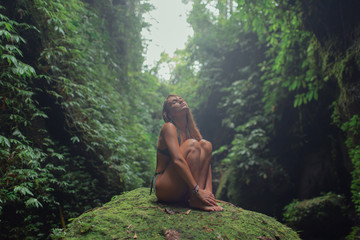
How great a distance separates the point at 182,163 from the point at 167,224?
74 centimetres

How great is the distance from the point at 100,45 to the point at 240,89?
5038 millimetres

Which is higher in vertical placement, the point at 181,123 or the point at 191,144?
the point at 181,123

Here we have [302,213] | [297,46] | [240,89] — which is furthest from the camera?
[240,89]

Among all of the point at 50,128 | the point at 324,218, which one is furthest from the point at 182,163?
the point at 324,218

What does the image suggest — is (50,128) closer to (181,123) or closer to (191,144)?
(181,123)

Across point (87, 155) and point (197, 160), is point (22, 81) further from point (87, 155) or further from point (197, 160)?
point (197, 160)

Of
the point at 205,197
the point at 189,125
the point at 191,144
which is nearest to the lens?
the point at 205,197

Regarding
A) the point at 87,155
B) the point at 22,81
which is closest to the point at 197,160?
the point at 87,155

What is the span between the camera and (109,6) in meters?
6.71

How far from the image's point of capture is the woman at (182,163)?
2.63 m

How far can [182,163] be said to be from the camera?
8.73 ft

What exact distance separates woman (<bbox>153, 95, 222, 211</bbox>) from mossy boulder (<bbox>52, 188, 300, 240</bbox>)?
0.15m

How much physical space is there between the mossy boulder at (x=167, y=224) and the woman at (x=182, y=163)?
150 mm

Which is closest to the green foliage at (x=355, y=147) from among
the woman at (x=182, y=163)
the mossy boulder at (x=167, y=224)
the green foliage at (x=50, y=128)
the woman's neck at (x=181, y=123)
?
the mossy boulder at (x=167, y=224)
